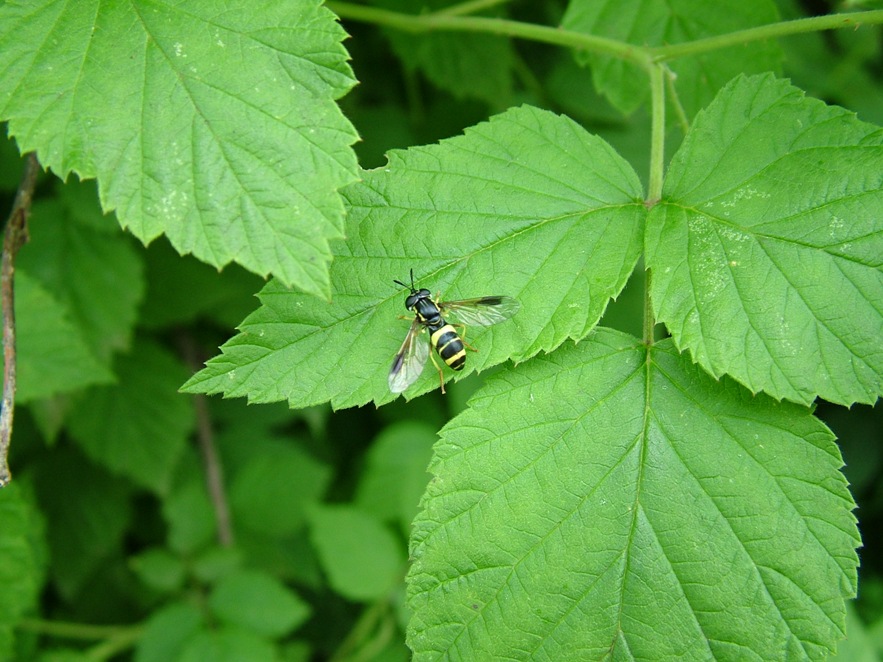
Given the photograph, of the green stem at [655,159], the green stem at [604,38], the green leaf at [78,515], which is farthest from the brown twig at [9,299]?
the green leaf at [78,515]

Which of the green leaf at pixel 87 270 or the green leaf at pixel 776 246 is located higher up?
the green leaf at pixel 87 270

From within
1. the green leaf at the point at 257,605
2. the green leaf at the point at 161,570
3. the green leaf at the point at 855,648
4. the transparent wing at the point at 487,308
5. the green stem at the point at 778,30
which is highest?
the green stem at the point at 778,30

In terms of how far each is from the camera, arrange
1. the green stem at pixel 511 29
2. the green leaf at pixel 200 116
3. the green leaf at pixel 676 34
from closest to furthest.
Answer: the green leaf at pixel 200 116 < the green stem at pixel 511 29 < the green leaf at pixel 676 34

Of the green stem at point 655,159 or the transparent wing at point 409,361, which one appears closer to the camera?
the transparent wing at point 409,361

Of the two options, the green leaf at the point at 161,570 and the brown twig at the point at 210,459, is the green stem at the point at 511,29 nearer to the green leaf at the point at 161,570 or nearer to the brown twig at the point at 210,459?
the brown twig at the point at 210,459

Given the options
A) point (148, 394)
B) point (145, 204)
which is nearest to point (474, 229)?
point (145, 204)

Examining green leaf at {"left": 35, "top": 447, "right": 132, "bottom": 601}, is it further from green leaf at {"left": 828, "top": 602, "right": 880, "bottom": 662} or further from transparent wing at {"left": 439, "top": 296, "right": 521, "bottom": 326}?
green leaf at {"left": 828, "top": 602, "right": 880, "bottom": 662}

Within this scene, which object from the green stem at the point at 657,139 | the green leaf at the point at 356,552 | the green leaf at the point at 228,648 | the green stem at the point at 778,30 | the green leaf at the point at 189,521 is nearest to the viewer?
the green stem at the point at 778,30
